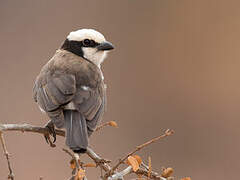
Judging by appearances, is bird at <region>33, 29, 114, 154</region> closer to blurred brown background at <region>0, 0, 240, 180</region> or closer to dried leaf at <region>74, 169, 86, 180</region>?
dried leaf at <region>74, 169, 86, 180</region>

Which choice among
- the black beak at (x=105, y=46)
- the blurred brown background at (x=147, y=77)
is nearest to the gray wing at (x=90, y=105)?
the black beak at (x=105, y=46)

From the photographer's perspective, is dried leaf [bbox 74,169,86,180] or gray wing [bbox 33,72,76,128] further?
gray wing [bbox 33,72,76,128]

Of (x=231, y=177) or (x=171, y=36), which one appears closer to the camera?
(x=231, y=177)

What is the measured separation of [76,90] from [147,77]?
13.2 ft

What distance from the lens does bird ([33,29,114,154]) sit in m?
3.86

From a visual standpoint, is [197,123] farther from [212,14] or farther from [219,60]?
[212,14]

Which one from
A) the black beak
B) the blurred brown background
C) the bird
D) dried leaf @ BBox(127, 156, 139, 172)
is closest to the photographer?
dried leaf @ BBox(127, 156, 139, 172)

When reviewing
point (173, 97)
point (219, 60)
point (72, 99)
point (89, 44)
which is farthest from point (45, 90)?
point (219, 60)

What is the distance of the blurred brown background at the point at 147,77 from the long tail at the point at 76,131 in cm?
262

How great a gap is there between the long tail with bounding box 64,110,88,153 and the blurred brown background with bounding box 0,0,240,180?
2620 mm

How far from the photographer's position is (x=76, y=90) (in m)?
4.18

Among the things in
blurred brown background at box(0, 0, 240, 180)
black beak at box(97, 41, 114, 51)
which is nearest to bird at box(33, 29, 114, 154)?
black beak at box(97, 41, 114, 51)

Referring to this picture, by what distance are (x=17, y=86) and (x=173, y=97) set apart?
1.83m

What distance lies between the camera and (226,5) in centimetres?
903
